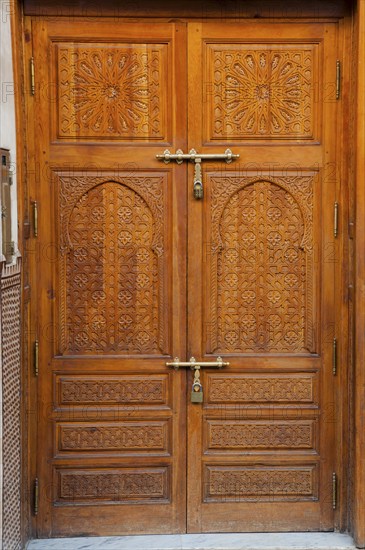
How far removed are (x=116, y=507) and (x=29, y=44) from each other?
6.08ft

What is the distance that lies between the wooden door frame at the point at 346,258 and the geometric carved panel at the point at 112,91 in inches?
6.0

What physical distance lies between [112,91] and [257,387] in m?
1.31

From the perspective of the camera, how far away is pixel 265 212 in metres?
3.34

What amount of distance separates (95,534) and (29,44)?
1947 mm

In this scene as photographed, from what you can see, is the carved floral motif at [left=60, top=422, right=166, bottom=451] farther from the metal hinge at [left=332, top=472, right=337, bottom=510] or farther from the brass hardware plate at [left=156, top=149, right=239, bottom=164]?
the brass hardware plate at [left=156, top=149, right=239, bottom=164]

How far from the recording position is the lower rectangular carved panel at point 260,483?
11.1ft

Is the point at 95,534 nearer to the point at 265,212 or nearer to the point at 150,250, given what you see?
the point at 150,250

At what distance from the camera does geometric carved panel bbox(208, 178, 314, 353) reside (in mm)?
3332

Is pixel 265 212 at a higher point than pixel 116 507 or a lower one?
higher

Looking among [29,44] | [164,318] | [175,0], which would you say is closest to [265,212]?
[164,318]

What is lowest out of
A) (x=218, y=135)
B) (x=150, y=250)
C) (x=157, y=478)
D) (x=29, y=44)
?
(x=157, y=478)

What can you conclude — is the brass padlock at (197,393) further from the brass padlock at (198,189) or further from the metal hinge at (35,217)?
the metal hinge at (35,217)

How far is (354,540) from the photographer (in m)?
3.27

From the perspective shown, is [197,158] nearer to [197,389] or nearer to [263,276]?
[263,276]
